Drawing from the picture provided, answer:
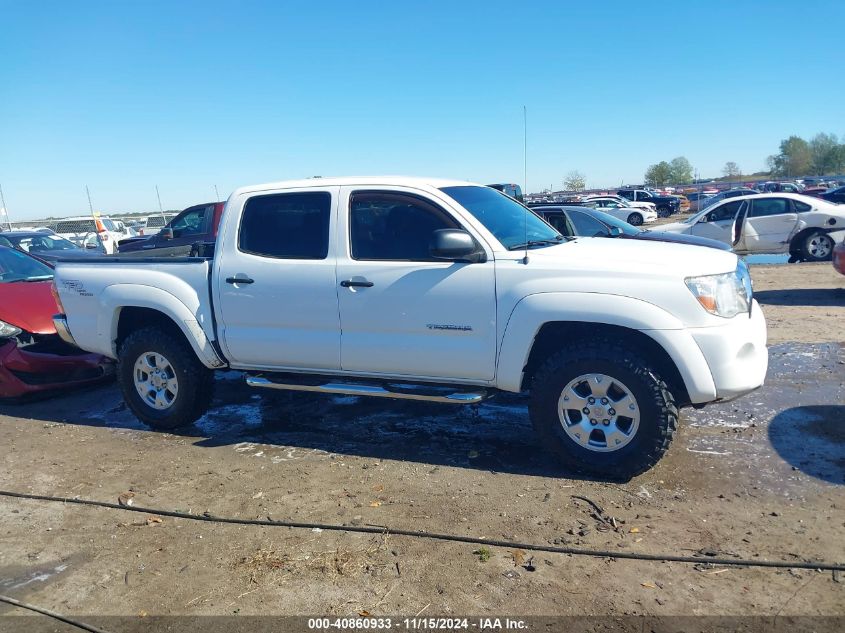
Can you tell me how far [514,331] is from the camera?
4.18 metres

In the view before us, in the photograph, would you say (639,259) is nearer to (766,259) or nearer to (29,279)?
(29,279)

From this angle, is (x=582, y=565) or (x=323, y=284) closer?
(x=582, y=565)

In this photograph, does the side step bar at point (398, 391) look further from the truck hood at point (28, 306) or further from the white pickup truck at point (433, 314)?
the truck hood at point (28, 306)

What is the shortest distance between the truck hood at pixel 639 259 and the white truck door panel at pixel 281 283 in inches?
62.5

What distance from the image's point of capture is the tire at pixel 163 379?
5.34 metres

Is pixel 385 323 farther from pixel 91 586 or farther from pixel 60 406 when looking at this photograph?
pixel 60 406

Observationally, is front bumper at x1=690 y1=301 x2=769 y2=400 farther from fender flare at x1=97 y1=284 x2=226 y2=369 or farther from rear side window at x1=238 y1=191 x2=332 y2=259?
fender flare at x1=97 y1=284 x2=226 y2=369

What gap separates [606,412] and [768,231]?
12.2m

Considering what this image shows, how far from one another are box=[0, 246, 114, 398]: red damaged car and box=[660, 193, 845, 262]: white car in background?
1167cm

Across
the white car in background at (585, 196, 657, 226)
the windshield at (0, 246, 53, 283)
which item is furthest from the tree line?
the windshield at (0, 246, 53, 283)

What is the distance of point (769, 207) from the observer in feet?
47.0

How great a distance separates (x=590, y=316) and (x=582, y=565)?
58.1 inches

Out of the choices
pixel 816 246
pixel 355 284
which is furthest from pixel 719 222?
pixel 355 284

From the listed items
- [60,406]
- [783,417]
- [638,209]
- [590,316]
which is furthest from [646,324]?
[638,209]
